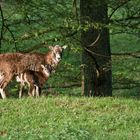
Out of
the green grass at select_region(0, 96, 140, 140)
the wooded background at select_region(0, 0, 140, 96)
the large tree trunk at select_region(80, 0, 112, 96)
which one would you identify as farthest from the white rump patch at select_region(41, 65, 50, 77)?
the green grass at select_region(0, 96, 140, 140)

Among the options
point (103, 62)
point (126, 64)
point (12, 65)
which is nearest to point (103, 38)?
point (103, 62)

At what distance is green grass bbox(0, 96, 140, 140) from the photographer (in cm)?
990

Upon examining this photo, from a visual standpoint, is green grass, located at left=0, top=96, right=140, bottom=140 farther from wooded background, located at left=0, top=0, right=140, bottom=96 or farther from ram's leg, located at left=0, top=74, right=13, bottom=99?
wooded background, located at left=0, top=0, right=140, bottom=96

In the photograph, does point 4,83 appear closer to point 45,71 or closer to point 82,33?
point 45,71

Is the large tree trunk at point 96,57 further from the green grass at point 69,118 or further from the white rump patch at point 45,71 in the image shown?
the green grass at point 69,118

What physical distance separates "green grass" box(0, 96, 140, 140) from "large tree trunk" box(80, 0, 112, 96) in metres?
3.47

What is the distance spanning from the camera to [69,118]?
11.5m

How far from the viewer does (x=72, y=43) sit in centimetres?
1454

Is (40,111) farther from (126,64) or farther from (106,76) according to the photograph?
(126,64)

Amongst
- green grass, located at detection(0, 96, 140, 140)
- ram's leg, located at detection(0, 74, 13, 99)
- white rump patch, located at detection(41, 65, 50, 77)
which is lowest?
green grass, located at detection(0, 96, 140, 140)

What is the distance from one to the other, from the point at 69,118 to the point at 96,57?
5141 mm

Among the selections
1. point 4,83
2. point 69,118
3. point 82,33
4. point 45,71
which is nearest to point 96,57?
point 82,33

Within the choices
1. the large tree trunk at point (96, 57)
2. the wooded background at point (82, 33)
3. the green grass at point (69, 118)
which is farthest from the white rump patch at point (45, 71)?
the green grass at point (69, 118)

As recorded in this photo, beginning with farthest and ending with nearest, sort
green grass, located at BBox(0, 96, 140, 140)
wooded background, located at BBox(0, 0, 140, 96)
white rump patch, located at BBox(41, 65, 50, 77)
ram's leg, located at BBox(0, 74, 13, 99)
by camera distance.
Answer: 1. wooded background, located at BBox(0, 0, 140, 96)
2. white rump patch, located at BBox(41, 65, 50, 77)
3. ram's leg, located at BBox(0, 74, 13, 99)
4. green grass, located at BBox(0, 96, 140, 140)
